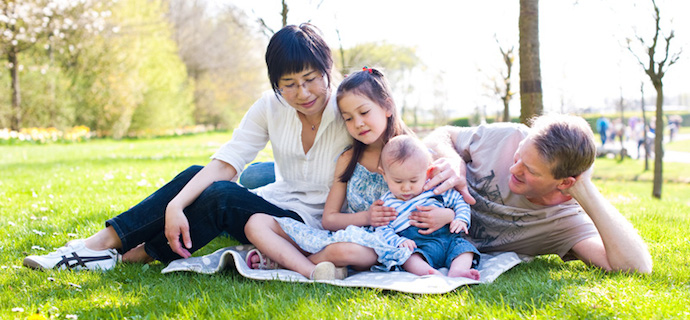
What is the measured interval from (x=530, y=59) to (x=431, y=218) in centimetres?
312

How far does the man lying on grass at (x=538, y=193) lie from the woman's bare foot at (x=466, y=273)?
264 mm

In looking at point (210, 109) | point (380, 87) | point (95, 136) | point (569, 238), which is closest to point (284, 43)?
point (380, 87)

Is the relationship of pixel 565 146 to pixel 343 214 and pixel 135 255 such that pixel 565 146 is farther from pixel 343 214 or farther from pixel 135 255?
pixel 135 255

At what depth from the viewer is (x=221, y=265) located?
2654mm

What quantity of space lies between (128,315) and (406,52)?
36.4 metres

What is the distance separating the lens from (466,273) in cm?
245

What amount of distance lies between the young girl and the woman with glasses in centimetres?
13

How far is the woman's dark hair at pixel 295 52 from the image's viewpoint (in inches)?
105

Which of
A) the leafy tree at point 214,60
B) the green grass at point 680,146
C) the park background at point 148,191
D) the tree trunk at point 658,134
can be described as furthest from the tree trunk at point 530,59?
the leafy tree at point 214,60

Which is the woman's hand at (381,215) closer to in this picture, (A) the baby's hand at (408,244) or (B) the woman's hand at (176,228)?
(A) the baby's hand at (408,244)

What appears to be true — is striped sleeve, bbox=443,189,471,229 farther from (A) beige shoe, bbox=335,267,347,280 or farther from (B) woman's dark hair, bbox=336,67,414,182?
(A) beige shoe, bbox=335,267,347,280

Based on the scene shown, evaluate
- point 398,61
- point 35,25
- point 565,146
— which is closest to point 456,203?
point 565,146

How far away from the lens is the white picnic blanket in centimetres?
224

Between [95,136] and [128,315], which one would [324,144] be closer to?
[128,315]
